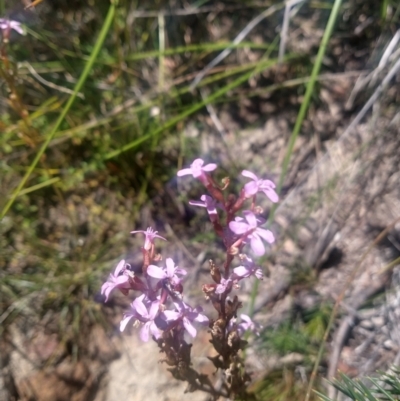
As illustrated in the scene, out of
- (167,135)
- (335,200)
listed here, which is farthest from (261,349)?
(167,135)

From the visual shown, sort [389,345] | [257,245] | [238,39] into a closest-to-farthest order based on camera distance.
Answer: [257,245] → [389,345] → [238,39]

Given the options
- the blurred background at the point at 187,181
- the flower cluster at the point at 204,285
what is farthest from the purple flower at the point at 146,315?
the blurred background at the point at 187,181

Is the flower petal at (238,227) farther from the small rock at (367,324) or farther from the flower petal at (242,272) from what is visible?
the small rock at (367,324)

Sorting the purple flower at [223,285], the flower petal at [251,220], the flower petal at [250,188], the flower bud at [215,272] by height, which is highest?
the flower petal at [250,188]

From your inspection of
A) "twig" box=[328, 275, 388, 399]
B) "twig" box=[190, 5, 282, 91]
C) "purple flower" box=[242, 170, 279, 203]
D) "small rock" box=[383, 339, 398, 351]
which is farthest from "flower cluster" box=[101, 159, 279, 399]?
"twig" box=[190, 5, 282, 91]

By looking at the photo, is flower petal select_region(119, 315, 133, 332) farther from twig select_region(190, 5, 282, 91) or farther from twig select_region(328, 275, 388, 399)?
twig select_region(190, 5, 282, 91)

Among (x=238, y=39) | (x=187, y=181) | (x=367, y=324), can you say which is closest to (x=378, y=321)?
(x=367, y=324)

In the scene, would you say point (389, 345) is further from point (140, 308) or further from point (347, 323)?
point (140, 308)
